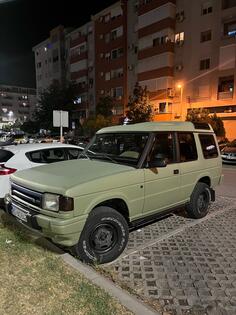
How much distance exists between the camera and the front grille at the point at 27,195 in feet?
13.1

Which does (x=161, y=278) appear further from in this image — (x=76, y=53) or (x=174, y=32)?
(x=76, y=53)

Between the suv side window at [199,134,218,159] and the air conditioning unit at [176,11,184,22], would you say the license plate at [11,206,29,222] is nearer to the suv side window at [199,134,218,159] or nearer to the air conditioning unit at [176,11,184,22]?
the suv side window at [199,134,218,159]

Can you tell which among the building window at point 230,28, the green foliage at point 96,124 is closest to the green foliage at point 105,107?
the green foliage at point 96,124

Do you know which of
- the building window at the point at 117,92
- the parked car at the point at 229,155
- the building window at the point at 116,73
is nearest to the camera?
the parked car at the point at 229,155

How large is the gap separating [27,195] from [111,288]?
1854mm

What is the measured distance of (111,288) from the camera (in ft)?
11.0

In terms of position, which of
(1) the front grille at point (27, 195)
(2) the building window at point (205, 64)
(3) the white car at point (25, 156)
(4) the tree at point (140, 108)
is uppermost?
(2) the building window at point (205, 64)

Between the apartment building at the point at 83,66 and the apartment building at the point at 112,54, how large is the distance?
215 cm

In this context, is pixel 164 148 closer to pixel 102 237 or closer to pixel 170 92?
pixel 102 237

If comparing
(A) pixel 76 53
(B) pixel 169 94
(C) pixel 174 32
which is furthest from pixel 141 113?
(A) pixel 76 53

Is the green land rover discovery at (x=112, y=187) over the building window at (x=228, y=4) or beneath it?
beneath

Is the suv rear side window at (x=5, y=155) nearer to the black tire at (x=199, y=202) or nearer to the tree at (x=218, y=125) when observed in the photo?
the black tire at (x=199, y=202)

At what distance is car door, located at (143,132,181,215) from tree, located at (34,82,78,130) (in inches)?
1894

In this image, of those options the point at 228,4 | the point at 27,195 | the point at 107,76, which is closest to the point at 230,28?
the point at 228,4
